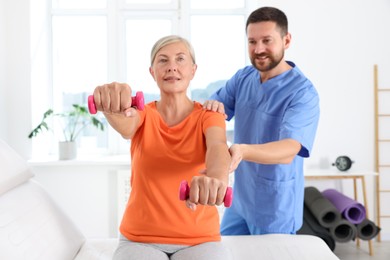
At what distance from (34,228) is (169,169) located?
57cm

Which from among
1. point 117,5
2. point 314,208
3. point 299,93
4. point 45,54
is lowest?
point 314,208

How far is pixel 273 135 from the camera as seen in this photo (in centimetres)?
190

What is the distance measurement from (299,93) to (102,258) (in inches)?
39.8

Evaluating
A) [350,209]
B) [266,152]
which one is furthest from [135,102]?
[350,209]

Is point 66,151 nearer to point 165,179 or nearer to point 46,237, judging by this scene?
point 46,237

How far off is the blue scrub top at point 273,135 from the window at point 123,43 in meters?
2.02

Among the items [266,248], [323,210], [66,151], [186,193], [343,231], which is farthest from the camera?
[66,151]

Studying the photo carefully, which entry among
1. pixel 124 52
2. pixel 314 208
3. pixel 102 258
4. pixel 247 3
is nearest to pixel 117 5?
pixel 124 52

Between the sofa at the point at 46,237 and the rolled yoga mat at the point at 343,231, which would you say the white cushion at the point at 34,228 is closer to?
the sofa at the point at 46,237

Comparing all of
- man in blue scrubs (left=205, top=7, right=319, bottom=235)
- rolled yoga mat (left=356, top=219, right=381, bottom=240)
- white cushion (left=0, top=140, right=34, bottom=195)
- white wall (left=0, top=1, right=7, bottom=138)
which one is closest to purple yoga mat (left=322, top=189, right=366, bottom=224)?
rolled yoga mat (left=356, top=219, right=381, bottom=240)

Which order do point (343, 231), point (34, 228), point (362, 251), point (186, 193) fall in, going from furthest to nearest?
point (362, 251) → point (343, 231) → point (34, 228) → point (186, 193)

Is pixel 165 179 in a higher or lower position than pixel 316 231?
higher

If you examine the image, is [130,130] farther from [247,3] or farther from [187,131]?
[247,3]

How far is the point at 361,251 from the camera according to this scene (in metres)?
3.52
